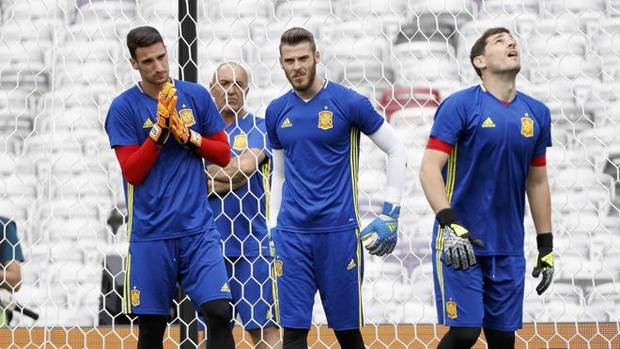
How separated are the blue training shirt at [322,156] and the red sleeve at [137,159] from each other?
575 mm

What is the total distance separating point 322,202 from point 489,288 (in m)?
0.70

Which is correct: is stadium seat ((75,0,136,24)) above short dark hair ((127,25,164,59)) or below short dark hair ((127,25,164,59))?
above

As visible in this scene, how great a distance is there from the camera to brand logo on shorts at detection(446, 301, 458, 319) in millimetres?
3971

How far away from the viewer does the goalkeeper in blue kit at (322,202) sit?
4250 mm

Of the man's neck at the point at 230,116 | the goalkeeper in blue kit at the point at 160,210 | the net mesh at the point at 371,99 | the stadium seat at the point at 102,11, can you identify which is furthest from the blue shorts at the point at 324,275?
the stadium seat at the point at 102,11

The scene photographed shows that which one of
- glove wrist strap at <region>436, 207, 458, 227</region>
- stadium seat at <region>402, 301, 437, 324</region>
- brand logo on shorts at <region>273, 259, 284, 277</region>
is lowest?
stadium seat at <region>402, 301, 437, 324</region>

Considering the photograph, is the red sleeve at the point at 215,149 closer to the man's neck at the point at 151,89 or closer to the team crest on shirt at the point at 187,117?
the team crest on shirt at the point at 187,117

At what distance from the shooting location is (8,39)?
25.6ft

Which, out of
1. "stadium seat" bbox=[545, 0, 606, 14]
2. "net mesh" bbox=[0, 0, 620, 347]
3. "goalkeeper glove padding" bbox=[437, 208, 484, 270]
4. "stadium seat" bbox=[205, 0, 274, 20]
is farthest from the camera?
"stadium seat" bbox=[205, 0, 274, 20]

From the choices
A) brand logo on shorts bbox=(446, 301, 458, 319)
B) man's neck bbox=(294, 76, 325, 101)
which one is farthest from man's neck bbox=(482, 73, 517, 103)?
brand logo on shorts bbox=(446, 301, 458, 319)

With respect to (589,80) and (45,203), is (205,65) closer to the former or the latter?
(45,203)

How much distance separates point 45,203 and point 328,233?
353 cm

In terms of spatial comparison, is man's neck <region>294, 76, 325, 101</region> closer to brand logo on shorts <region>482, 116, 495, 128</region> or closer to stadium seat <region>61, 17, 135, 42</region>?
brand logo on shorts <region>482, 116, 495, 128</region>

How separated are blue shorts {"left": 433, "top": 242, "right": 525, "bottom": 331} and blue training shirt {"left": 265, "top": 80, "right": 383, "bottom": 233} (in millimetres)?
449
